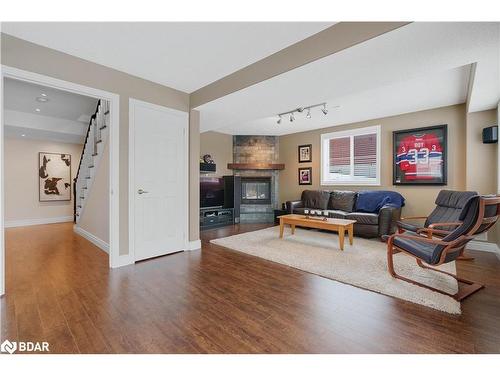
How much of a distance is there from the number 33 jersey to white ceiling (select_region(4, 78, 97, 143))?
6.18m

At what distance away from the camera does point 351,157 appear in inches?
221

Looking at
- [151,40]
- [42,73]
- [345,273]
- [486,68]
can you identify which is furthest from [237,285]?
[486,68]

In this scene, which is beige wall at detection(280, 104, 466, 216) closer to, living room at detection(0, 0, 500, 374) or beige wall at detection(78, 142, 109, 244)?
living room at detection(0, 0, 500, 374)

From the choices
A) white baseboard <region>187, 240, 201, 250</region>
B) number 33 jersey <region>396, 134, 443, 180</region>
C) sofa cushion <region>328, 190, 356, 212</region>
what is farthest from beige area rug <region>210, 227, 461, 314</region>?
number 33 jersey <region>396, 134, 443, 180</region>

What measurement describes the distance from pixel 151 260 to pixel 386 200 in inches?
172

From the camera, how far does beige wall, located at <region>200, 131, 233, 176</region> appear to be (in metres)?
6.26

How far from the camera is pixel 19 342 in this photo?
153 centimetres

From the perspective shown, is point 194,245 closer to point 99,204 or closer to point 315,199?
point 99,204

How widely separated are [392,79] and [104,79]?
3362 mm

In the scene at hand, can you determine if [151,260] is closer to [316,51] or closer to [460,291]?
[316,51]

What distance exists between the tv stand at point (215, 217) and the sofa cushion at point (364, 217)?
2.86 meters

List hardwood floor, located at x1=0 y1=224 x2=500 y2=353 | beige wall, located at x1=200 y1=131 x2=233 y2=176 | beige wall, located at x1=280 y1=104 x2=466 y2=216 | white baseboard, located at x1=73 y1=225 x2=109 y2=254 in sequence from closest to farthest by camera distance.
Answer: hardwood floor, located at x1=0 y1=224 x2=500 y2=353 < white baseboard, located at x1=73 y1=225 x2=109 y2=254 < beige wall, located at x1=280 y1=104 x2=466 y2=216 < beige wall, located at x1=200 y1=131 x2=233 y2=176

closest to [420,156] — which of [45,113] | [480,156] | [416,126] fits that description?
[416,126]

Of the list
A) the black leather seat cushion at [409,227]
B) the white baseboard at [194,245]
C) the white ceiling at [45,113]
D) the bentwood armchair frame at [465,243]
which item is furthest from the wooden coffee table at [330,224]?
the white ceiling at [45,113]
